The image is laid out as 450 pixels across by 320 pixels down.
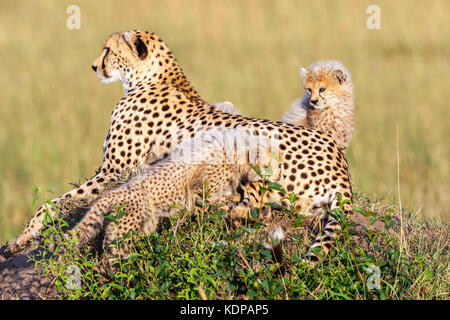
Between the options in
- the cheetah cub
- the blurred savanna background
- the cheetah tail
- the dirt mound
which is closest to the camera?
the dirt mound

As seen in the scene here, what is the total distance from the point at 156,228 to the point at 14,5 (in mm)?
12541

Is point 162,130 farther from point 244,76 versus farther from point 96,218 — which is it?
point 244,76

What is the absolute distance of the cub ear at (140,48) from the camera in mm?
4578

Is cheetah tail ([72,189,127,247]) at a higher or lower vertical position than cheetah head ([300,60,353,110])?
lower

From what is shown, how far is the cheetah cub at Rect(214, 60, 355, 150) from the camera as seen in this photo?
4734 millimetres

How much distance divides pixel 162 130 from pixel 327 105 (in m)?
1.22

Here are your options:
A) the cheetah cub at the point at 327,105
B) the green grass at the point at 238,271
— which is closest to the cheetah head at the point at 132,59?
the cheetah cub at the point at 327,105

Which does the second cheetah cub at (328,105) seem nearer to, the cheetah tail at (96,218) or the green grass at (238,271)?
the green grass at (238,271)

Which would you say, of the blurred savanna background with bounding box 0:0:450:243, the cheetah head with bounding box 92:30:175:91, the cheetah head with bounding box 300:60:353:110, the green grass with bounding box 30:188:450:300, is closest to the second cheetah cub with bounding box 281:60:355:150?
the cheetah head with bounding box 300:60:353:110

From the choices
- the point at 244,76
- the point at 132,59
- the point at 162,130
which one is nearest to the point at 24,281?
the point at 162,130

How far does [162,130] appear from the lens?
4.36m

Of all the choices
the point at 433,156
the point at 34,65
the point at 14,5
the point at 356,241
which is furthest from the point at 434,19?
the point at 356,241

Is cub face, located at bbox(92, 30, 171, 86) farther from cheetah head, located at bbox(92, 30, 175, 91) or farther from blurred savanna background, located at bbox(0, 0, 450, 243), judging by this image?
blurred savanna background, located at bbox(0, 0, 450, 243)

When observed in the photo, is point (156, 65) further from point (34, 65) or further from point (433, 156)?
point (34, 65)
